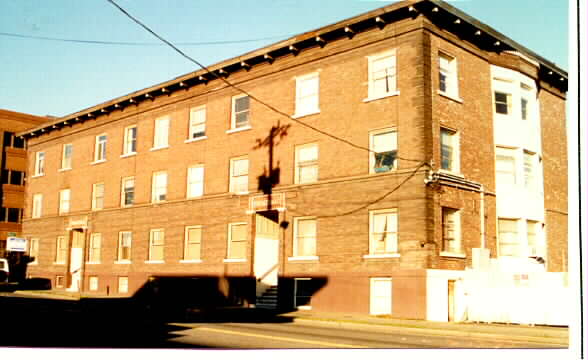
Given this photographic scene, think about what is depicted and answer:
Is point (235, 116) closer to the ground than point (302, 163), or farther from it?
farther from it

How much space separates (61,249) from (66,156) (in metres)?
5.88

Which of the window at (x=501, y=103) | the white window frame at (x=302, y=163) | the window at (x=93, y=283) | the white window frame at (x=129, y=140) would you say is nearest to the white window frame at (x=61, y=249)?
the window at (x=93, y=283)

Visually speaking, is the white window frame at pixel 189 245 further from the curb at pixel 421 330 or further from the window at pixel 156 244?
the curb at pixel 421 330

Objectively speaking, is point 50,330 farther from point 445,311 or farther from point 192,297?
point 192,297

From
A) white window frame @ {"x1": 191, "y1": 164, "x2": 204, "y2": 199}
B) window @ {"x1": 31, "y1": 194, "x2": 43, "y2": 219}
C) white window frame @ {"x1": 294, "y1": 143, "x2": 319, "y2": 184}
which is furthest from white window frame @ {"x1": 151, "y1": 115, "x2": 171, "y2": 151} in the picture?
window @ {"x1": 31, "y1": 194, "x2": 43, "y2": 219}

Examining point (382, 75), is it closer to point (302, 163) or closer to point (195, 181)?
point (302, 163)

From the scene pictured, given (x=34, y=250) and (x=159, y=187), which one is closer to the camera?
(x=159, y=187)

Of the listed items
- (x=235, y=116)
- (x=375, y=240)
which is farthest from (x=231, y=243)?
(x=375, y=240)

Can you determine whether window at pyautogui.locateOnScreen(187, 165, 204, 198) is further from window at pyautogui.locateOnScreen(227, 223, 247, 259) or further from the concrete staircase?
the concrete staircase

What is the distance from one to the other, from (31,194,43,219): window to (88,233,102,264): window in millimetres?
7171

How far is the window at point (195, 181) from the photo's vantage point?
30.5 m

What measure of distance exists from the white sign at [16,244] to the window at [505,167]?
29.3m

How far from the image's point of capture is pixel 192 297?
96.4 feet

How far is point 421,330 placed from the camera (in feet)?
57.8
